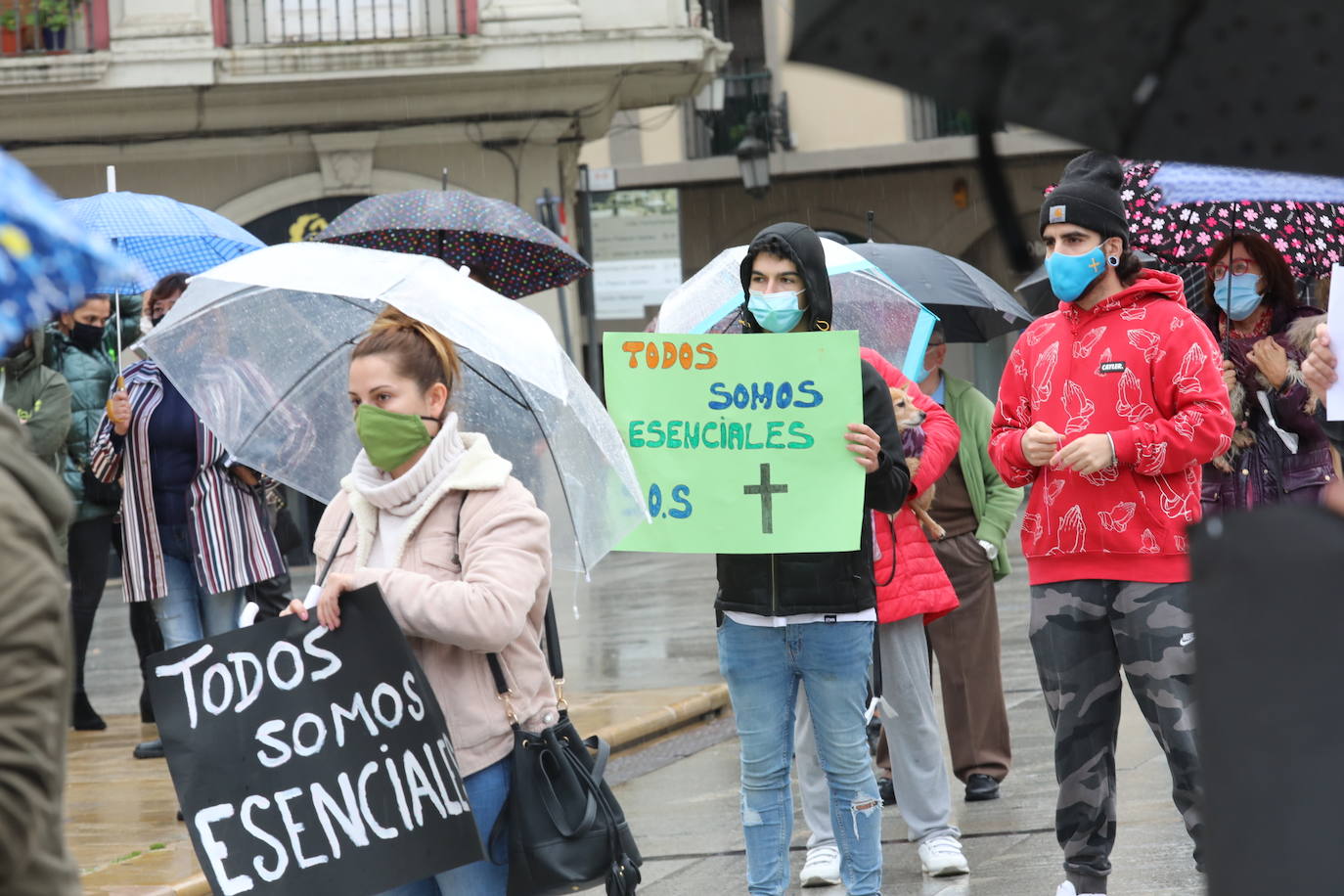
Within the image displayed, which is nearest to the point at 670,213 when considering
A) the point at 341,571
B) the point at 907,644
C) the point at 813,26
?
the point at 907,644

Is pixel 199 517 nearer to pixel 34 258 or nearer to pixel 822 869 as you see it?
pixel 822 869

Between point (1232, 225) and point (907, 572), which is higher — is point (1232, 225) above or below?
above

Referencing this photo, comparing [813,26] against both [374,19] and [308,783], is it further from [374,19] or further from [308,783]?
[374,19]

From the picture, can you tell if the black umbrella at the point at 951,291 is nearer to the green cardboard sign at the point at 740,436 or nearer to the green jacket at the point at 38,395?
the green cardboard sign at the point at 740,436

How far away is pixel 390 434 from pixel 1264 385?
320 cm

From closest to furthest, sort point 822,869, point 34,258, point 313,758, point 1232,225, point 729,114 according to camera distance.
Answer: point 34,258, point 313,758, point 1232,225, point 822,869, point 729,114

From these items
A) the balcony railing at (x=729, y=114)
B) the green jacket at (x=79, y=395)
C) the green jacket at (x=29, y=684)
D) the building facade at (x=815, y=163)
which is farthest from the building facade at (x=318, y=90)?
the green jacket at (x=29, y=684)

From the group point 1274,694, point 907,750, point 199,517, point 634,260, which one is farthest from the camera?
point 634,260

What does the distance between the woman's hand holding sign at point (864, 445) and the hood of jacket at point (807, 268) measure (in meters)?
0.36

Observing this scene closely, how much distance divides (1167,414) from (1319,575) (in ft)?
11.5

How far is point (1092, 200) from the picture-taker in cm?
507

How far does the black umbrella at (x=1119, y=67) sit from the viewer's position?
1.66 meters

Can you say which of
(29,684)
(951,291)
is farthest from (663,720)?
(29,684)

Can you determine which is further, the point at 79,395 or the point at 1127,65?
the point at 79,395
